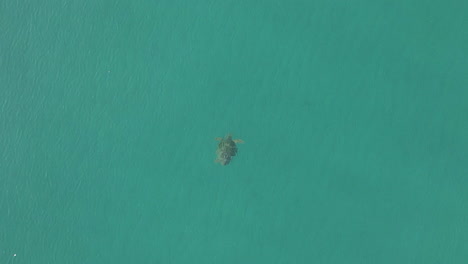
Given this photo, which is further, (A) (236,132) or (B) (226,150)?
(A) (236,132)

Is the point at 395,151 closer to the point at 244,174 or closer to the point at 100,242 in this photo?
the point at 244,174

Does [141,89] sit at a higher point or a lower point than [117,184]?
higher

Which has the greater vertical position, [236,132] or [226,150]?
[236,132]

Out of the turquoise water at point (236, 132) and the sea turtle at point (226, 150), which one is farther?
the turquoise water at point (236, 132)

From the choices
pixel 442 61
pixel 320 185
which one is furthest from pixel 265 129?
pixel 442 61
